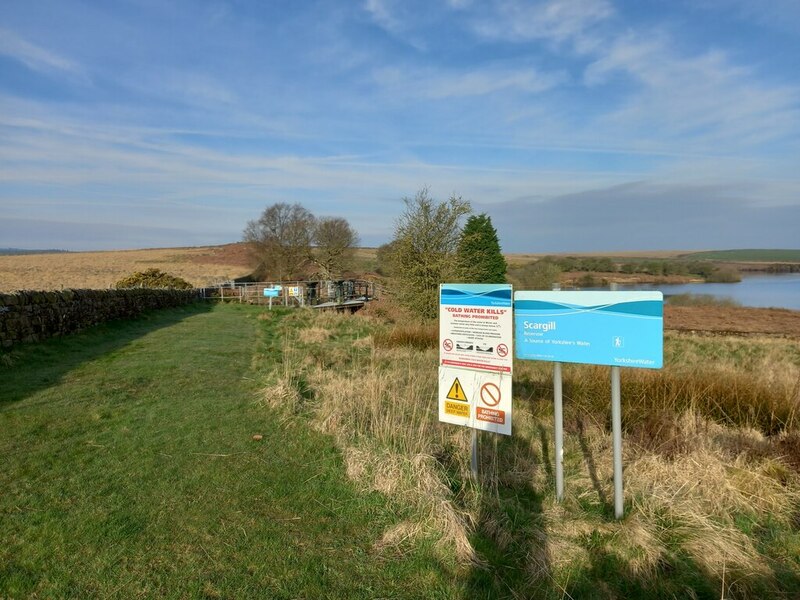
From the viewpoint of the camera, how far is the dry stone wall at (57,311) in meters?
9.34

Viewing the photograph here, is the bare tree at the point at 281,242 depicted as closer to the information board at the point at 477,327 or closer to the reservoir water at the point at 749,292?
the reservoir water at the point at 749,292

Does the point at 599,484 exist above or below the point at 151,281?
below

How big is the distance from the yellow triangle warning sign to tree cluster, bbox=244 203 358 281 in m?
43.9

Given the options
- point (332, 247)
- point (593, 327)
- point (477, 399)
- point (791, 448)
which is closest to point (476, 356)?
point (477, 399)

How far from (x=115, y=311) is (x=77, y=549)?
1456 centimetres

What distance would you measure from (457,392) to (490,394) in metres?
0.32

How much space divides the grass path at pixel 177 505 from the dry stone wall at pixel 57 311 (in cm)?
273

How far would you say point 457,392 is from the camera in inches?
174

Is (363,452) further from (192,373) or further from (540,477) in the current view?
(192,373)

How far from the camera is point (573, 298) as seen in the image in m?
3.93

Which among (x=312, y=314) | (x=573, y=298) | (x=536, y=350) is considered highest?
(x=573, y=298)

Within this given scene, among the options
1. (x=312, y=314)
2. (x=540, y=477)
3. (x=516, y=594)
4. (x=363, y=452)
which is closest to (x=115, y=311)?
(x=312, y=314)

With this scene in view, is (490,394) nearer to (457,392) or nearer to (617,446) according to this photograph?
(457,392)

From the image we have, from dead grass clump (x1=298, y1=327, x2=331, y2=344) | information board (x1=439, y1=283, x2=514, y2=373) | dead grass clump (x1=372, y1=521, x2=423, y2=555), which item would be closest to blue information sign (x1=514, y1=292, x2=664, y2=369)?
information board (x1=439, y1=283, x2=514, y2=373)
